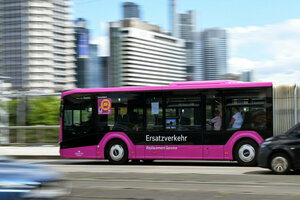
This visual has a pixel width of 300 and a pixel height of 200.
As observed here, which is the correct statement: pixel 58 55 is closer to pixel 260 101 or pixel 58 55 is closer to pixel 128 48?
pixel 128 48

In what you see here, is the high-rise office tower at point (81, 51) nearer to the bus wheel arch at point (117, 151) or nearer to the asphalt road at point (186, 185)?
the bus wheel arch at point (117, 151)

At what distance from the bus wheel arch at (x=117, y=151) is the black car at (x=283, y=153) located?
5495 mm

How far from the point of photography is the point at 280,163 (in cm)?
1180

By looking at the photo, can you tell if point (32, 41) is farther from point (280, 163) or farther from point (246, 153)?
point (280, 163)

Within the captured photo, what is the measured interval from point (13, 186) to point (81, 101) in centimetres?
1171

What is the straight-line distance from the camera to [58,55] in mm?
160000

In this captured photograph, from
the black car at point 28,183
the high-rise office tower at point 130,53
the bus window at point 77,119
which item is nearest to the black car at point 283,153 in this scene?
the bus window at point 77,119

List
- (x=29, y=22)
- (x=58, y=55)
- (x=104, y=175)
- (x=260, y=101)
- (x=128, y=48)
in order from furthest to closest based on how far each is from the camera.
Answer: (x=128, y=48)
(x=58, y=55)
(x=29, y=22)
(x=260, y=101)
(x=104, y=175)

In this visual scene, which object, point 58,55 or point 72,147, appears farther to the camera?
point 58,55

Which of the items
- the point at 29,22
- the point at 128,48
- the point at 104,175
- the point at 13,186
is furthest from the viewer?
the point at 128,48

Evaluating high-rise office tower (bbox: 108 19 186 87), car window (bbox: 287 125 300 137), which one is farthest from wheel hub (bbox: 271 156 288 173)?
high-rise office tower (bbox: 108 19 186 87)

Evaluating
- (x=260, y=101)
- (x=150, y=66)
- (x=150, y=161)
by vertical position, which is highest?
(x=150, y=66)

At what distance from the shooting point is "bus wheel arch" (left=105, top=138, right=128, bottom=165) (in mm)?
16217

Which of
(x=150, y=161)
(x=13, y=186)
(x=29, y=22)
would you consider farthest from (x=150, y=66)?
(x=13, y=186)
